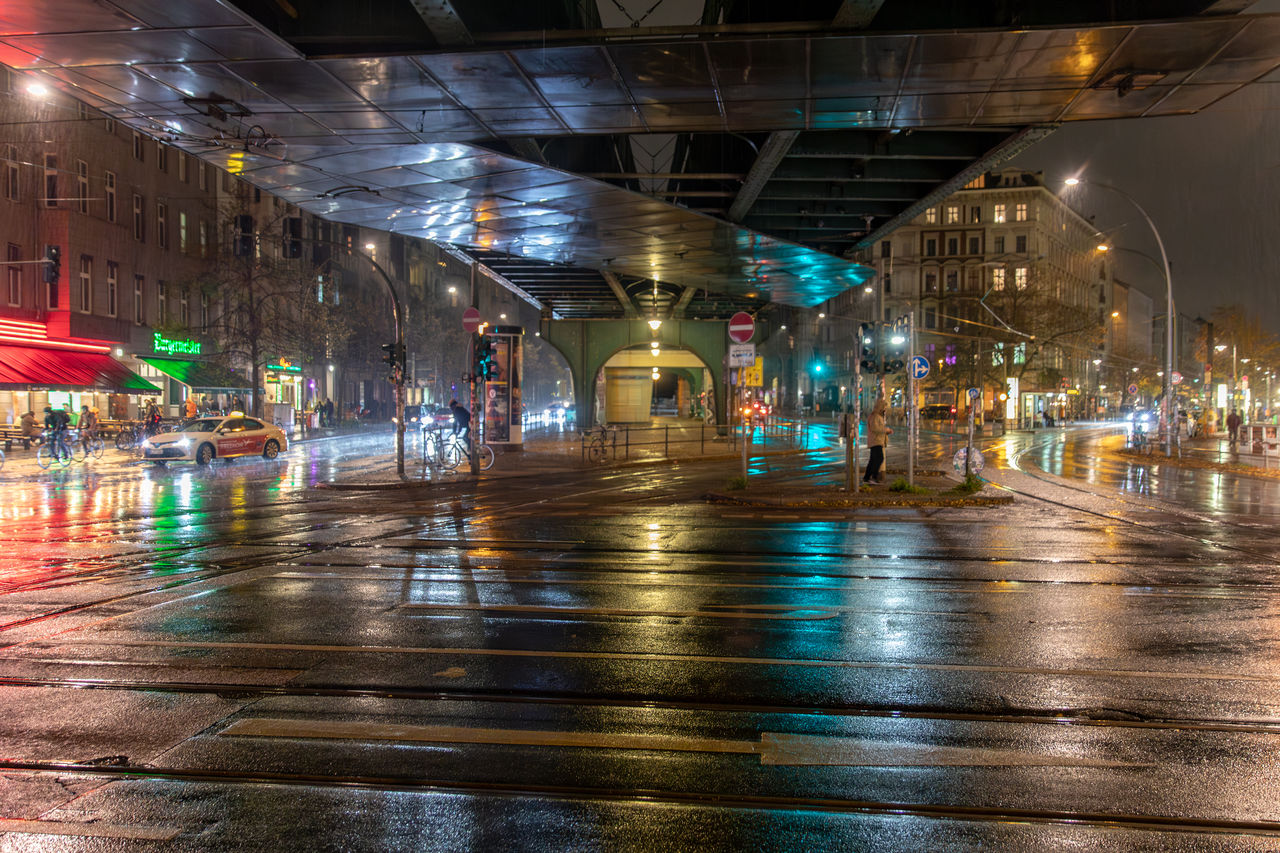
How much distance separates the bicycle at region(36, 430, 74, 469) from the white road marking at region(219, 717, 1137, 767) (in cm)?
2858

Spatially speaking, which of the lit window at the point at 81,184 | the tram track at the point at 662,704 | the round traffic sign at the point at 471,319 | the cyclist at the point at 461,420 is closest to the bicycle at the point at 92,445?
the lit window at the point at 81,184

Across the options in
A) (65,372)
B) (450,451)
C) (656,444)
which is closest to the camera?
(450,451)

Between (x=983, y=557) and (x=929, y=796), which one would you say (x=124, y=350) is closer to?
(x=983, y=557)

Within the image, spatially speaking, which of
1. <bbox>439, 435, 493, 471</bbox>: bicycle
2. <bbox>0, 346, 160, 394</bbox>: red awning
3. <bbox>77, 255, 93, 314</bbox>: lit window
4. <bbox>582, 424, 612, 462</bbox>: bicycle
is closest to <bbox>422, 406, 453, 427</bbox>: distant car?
<bbox>582, 424, 612, 462</bbox>: bicycle

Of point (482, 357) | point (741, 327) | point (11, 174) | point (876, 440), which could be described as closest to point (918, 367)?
point (876, 440)

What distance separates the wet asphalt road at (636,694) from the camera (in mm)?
4133

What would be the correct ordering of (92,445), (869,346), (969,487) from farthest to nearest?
1. (92,445)
2. (869,346)
3. (969,487)

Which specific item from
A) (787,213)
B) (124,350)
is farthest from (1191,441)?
(124,350)

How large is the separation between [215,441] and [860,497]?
2274 centimetres

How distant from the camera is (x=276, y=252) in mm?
57344

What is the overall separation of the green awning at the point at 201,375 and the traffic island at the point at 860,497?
3345 cm

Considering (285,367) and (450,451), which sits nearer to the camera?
(450,451)

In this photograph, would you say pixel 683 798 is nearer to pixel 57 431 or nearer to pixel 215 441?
pixel 215 441

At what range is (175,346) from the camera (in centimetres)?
4306
